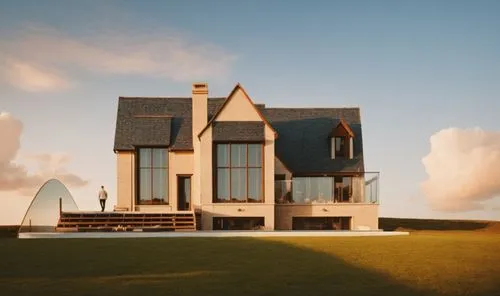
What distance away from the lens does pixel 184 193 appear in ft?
142

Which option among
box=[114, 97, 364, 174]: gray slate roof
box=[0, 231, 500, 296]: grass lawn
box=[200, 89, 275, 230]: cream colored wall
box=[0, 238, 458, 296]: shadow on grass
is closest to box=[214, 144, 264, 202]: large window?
box=[200, 89, 275, 230]: cream colored wall

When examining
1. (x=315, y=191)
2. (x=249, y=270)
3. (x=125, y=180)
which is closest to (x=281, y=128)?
(x=315, y=191)

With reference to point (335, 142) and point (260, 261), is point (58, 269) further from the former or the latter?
point (335, 142)

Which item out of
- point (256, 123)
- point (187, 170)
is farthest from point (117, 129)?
point (256, 123)

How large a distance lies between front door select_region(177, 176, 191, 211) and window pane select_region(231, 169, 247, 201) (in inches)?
210

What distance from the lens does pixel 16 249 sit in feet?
83.9

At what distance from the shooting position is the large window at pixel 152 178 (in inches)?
1705

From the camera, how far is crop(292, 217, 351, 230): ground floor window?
41.9m

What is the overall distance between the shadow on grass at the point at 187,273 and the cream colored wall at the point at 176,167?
61.8 feet

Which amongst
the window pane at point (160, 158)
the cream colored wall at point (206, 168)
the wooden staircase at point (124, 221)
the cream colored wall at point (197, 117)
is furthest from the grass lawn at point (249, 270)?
the window pane at point (160, 158)

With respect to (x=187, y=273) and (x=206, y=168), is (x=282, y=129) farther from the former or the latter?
(x=187, y=273)

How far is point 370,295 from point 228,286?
296cm

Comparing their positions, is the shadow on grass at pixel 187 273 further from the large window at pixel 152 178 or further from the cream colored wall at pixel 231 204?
the large window at pixel 152 178

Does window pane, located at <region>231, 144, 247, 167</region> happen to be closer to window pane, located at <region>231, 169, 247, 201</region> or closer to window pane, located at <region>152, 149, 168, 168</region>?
window pane, located at <region>231, 169, 247, 201</region>
